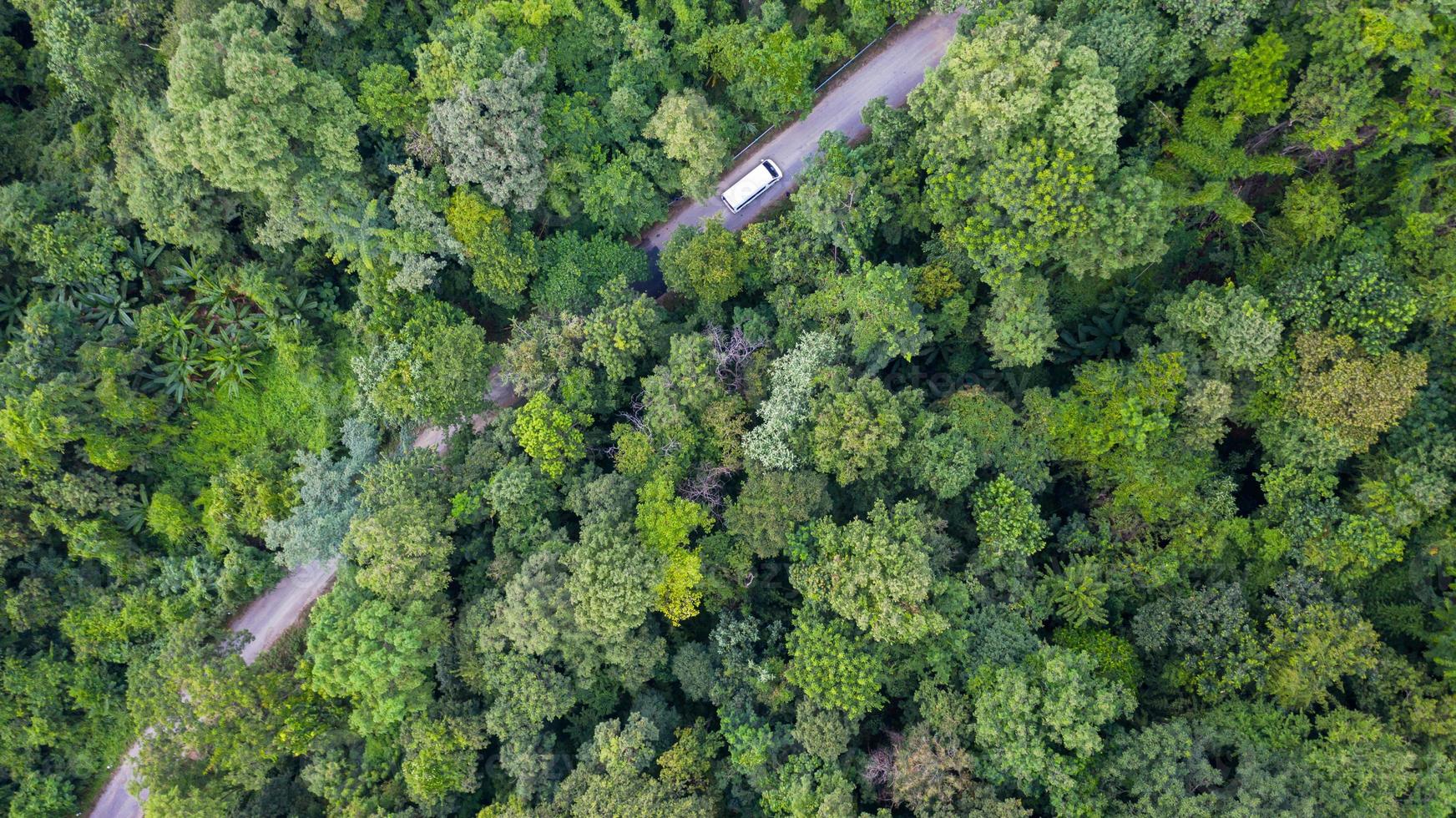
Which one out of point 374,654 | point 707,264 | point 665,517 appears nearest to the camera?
point 374,654

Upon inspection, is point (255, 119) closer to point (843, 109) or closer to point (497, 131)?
point (497, 131)

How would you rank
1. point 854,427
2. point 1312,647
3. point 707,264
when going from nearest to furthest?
point 1312,647 < point 854,427 < point 707,264

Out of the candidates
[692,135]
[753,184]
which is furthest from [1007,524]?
[692,135]

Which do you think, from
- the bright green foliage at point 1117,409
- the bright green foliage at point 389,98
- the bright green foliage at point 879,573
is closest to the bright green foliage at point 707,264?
the bright green foliage at point 879,573

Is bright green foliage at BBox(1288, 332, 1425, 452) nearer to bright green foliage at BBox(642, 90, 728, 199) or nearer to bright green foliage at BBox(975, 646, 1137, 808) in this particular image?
bright green foliage at BBox(975, 646, 1137, 808)

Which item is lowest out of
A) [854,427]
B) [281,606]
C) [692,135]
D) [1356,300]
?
[1356,300]

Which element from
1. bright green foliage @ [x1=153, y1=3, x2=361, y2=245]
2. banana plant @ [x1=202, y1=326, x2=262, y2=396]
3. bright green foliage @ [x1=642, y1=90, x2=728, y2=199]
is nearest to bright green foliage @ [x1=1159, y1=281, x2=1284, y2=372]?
bright green foliage @ [x1=642, y1=90, x2=728, y2=199]

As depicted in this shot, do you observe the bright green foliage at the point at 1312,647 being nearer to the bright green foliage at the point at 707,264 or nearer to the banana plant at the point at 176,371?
the bright green foliage at the point at 707,264
